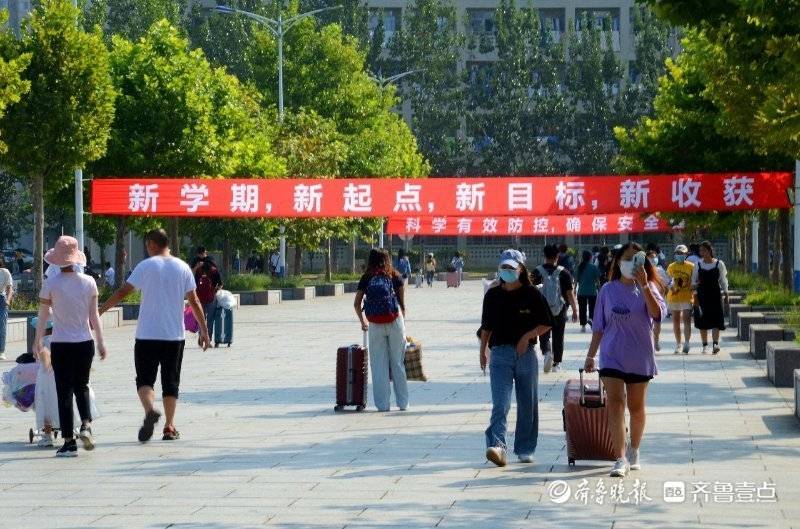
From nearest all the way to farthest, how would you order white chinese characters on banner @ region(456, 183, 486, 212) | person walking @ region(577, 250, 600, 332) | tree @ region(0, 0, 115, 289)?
person walking @ region(577, 250, 600, 332) → tree @ region(0, 0, 115, 289) → white chinese characters on banner @ region(456, 183, 486, 212)

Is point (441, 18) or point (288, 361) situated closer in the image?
point (288, 361)

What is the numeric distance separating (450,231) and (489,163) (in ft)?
77.2

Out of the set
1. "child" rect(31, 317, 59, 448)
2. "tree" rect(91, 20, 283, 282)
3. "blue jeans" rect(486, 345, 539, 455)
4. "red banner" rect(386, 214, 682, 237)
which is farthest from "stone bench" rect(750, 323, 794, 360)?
"red banner" rect(386, 214, 682, 237)

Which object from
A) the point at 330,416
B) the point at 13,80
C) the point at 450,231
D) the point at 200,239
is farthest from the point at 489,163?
the point at 330,416

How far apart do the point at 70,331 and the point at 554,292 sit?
9422 mm

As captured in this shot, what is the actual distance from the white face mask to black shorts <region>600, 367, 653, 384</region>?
645 mm

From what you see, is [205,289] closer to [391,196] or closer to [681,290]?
[681,290]

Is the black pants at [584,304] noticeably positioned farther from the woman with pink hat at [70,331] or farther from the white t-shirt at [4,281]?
the woman with pink hat at [70,331]

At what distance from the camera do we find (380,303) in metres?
16.6

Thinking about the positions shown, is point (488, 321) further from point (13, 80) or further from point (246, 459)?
point (13, 80)

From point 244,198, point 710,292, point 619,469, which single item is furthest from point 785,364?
A: point 244,198

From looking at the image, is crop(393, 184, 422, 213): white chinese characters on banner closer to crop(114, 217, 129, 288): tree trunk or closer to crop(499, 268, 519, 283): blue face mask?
crop(114, 217, 129, 288): tree trunk

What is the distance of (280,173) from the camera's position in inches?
2061

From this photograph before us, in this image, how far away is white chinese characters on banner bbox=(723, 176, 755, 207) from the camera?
34.3 m
